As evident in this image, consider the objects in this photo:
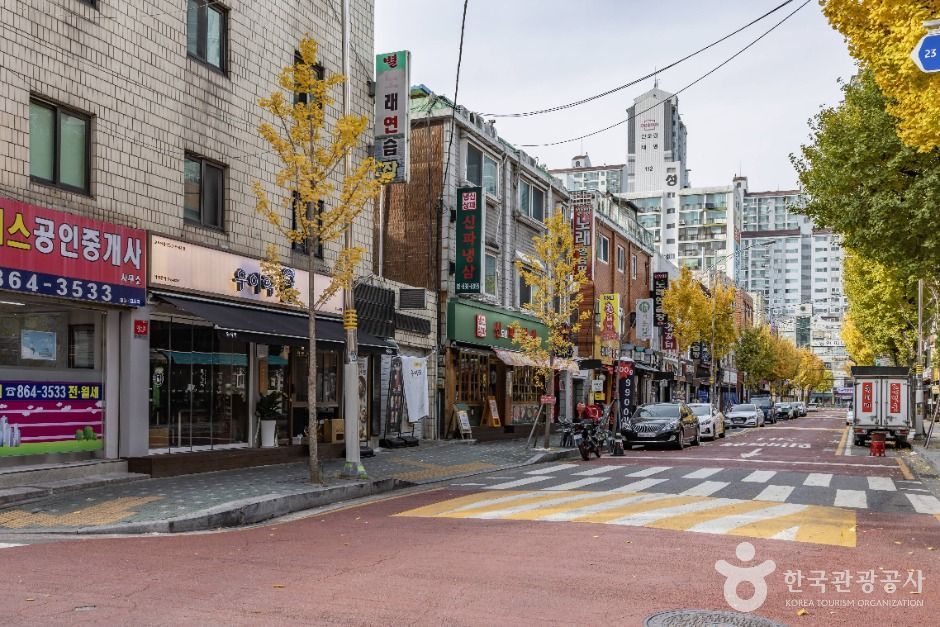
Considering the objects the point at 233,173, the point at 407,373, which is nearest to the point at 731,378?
the point at 407,373

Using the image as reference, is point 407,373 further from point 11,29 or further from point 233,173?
point 11,29

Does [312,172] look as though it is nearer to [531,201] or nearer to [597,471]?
[597,471]

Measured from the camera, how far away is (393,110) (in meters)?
23.3

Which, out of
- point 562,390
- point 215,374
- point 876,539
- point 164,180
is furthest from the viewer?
point 562,390

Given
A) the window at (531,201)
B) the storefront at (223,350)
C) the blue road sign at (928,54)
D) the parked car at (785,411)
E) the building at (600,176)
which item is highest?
the building at (600,176)

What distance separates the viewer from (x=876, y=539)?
10492 mm

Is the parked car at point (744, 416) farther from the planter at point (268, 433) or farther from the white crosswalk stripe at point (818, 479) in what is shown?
the planter at point (268, 433)

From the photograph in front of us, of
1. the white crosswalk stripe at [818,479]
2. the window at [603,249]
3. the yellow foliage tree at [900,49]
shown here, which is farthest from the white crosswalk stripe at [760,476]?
the window at [603,249]

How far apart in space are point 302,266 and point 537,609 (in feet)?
51.4

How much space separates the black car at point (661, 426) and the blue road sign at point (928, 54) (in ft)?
67.2

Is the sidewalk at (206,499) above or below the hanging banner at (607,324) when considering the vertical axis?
below

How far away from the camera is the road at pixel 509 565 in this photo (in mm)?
6750

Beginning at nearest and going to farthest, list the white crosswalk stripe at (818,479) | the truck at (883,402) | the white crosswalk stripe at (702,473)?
1. the white crosswalk stripe at (818,479)
2. the white crosswalk stripe at (702,473)
3. the truck at (883,402)

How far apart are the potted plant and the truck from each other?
73.2 feet
